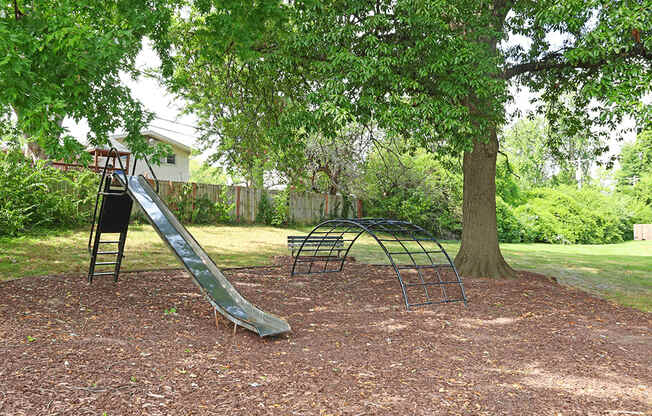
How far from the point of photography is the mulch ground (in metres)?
2.99

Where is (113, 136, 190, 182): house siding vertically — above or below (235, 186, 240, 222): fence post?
above

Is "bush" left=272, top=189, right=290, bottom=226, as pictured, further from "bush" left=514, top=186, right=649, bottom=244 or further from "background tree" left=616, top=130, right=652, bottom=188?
"background tree" left=616, top=130, right=652, bottom=188

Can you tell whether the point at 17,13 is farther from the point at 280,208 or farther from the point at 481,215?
the point at 280,208

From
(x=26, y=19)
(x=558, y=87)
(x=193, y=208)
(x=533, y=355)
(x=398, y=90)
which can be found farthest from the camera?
(x=193, y=208)

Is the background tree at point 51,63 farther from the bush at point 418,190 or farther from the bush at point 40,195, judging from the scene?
the bush at point 418,190

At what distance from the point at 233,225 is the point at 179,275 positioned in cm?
1017

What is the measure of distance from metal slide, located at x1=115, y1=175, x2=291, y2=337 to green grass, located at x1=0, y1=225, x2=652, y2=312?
8.61 ft

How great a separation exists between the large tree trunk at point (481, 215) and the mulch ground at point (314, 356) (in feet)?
5.93

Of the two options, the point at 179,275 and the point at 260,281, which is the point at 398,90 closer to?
the point at 260,281

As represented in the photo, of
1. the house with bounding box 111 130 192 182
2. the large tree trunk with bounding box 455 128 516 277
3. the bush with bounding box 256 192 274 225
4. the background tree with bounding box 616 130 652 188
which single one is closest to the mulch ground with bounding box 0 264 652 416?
the large tree trunk with bounding box 455 128 516 277

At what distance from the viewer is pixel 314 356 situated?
404 centimetres

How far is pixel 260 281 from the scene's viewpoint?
759 cm

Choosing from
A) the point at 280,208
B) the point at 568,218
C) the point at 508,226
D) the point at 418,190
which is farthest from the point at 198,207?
the point at 568,218

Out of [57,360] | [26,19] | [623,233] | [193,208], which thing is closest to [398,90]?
[26,19]
